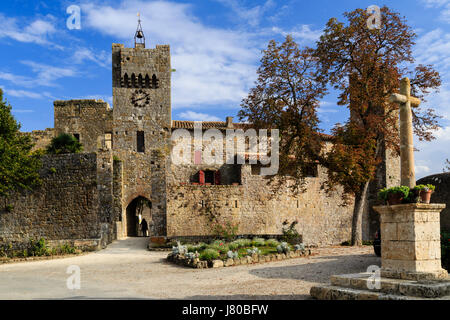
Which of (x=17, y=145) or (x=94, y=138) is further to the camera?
(x=94, y=138)

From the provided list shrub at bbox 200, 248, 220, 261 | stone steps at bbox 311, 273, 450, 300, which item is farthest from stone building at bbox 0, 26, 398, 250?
stone steps at bbox 311, 273, 450, 300

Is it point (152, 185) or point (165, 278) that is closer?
point (165, 278)

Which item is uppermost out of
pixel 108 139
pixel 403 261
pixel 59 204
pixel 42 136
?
pixel 42 136

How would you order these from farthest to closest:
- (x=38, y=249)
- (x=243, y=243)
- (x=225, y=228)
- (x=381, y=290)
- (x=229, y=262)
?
(x=225, y=228) → (x=38, y=249) → (x=243, y=243) → (x=229, y=262) → (x=381, y=290)

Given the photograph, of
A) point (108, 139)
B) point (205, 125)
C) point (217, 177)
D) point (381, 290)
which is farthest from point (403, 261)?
point (108, 139)

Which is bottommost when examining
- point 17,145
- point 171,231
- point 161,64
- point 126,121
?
point 171,231

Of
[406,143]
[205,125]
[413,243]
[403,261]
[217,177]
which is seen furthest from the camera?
[205,125]

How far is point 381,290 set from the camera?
727cm

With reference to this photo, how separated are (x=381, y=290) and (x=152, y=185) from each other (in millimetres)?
14280

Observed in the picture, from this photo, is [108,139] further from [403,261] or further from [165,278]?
[403,261]
